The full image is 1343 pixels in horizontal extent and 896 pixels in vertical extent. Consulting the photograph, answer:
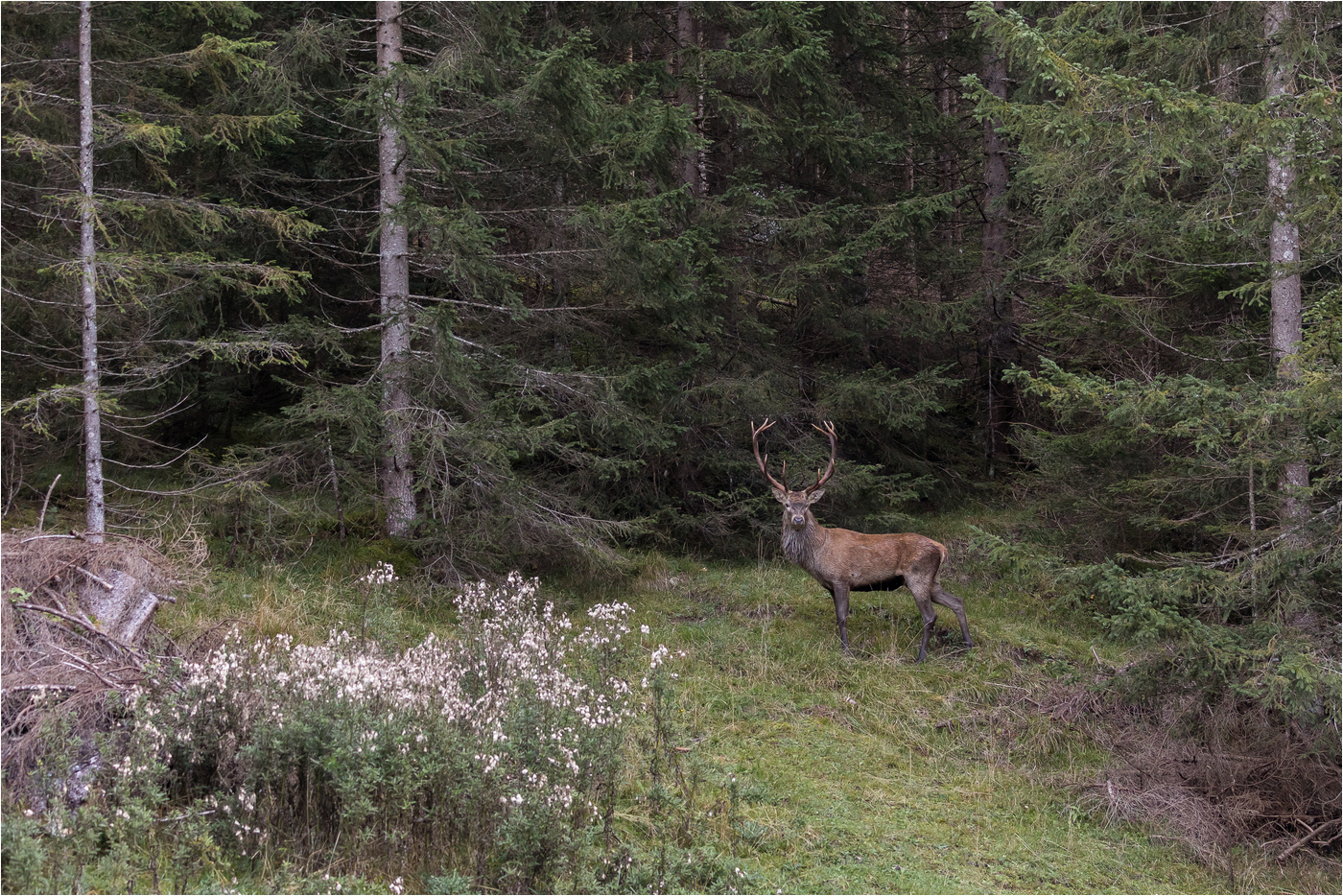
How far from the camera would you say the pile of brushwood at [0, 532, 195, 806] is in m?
5.69

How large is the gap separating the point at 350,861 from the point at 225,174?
9.89m

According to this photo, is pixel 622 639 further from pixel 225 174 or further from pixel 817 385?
pixel 225 174

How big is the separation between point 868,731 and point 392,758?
464 cm

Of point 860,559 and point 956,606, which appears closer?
point 956,606

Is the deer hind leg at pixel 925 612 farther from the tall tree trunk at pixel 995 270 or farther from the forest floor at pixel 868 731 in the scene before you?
the tall tree trunk at pixel 995 270

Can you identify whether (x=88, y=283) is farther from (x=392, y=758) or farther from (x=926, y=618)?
(x=926, y=618)

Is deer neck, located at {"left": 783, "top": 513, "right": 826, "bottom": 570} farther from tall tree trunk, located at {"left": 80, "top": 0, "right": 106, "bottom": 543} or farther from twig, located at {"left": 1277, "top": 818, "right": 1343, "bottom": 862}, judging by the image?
tall tree trunk, located at {"left": 80, "top": 0, "right": 106, "bottom": 543}

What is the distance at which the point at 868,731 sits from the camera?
28.5ft

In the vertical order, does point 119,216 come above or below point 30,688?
above

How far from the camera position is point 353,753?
5406mm

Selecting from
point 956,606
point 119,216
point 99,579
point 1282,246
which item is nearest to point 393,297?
point 119,216

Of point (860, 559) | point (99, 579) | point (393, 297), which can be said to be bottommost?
point (860, 559)

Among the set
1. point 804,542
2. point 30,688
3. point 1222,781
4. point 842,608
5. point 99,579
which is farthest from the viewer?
point 804,542

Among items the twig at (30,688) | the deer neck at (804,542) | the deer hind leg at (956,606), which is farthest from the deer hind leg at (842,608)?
the twig at (30,688)
